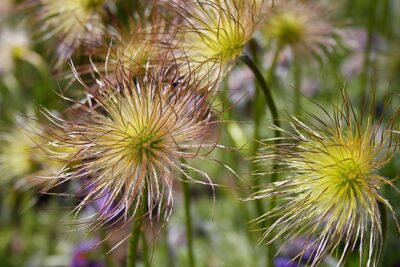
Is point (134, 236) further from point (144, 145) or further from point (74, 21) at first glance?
point (74, 21)

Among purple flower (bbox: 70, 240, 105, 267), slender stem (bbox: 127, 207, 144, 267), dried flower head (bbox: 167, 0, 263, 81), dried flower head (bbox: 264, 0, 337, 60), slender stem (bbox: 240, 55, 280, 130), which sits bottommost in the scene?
slender stem (bbox: 127, 207, 144, 267)

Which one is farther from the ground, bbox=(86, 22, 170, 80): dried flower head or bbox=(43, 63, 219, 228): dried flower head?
bbox=(86, 22, 170, 80): dried flower head

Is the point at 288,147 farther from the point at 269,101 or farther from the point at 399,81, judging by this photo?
the point at 399,81

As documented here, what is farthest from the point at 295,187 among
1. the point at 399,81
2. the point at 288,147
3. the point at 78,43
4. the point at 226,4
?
the point at 399,81

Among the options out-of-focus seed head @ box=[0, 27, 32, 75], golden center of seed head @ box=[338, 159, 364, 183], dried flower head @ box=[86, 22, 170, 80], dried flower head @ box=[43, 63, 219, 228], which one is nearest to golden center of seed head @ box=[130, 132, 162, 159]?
dried flower head @ box=[43, 63, 219, 228]

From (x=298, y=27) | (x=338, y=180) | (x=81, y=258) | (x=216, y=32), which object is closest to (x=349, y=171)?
(x=338, y=180)

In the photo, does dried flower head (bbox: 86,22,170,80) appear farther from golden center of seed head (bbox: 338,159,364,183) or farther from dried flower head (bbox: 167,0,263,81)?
golden center of seed head (bbox: 338,159,364,183)
